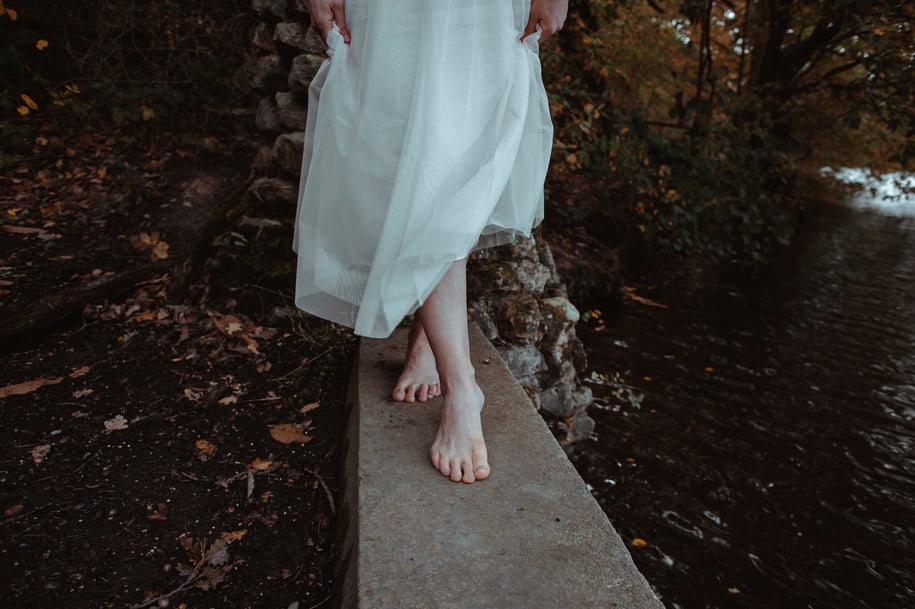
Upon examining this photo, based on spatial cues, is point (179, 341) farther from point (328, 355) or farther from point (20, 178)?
point (20, 178)

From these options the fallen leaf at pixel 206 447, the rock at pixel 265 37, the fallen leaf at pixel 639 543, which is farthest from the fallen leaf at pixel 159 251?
the fallen leaf at pixel 639 543

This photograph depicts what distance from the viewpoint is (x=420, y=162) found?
1.58m

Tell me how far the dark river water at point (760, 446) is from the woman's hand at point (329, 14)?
7.64 ft

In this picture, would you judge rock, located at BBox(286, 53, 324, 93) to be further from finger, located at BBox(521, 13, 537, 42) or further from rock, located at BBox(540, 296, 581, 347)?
rock, located at BBox(540, 296, 581, 347)

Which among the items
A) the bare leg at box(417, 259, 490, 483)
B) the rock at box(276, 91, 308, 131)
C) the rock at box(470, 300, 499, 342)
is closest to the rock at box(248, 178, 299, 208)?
the rock at box(276, 91, 308, 131)

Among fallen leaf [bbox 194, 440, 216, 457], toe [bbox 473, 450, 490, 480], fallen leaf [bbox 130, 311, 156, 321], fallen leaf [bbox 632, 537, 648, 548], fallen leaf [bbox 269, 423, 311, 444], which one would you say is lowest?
fallen leaf [bbox 632, 537, 648, 548]

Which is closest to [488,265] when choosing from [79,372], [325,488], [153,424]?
[325,488]

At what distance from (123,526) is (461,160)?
4.67 feet

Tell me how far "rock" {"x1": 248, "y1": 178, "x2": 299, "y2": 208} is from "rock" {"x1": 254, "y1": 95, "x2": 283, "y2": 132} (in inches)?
14.2

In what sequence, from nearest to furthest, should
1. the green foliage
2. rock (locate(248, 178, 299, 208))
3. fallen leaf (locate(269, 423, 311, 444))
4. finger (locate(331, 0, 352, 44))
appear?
1. finger (locate(331, 0, 352, 44))
2. fallen leaf (locate(269, 423, 311, 444))
3. rock (locate(248, 178, 299, 208))
4. the green foliage

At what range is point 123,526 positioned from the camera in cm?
167

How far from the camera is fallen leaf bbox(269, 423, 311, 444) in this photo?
82.5 inches

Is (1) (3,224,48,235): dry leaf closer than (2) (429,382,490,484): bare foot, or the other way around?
(2) (429,382,490,484): bare foot

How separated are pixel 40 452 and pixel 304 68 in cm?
204
